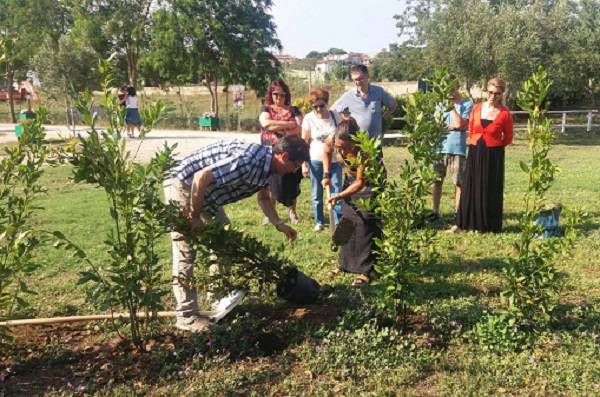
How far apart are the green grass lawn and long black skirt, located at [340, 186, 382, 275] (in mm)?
166

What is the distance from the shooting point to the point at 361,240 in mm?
4637

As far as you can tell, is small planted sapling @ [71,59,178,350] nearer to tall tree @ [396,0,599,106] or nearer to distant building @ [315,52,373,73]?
distant building @ [315,52,373,73]

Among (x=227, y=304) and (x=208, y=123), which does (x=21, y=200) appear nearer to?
(x=227, y=304)

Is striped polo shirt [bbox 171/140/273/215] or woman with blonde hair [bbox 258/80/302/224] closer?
striped polo shirt [bbox 171/140/273/215]

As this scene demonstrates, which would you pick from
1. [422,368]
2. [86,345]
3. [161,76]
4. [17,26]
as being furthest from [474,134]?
[17,26]

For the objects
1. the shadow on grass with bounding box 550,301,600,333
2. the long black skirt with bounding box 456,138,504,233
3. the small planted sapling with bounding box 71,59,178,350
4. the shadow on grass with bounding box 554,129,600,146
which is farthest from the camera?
the shadow on grass with bounding box 554,129,600,146

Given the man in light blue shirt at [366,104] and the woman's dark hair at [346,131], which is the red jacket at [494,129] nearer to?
the man in light blue shirt at [366,104]

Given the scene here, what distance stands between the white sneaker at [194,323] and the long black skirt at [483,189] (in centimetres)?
355

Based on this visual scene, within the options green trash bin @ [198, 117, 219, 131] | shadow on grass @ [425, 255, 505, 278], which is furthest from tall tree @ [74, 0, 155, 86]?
shadow on grass @ [425, 255, 505, 278]

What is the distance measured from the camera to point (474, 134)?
591cm

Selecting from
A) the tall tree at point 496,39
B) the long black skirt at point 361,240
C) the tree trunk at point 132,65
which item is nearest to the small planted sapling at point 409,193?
the long black skirt at point 361,240

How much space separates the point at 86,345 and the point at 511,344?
8.97 feet

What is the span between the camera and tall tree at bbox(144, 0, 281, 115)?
73.4 feet

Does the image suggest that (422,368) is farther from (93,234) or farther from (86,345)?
(93,234)
